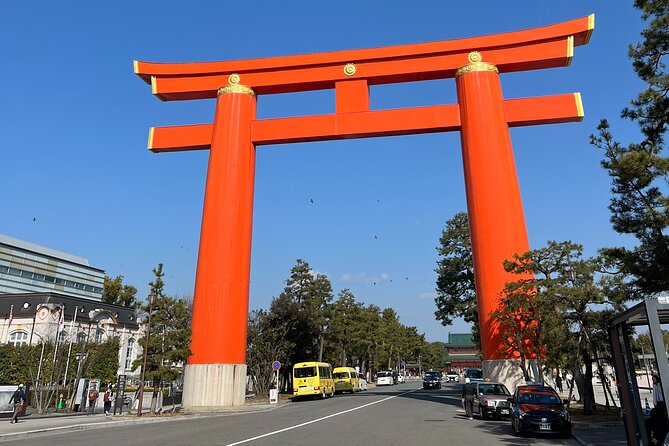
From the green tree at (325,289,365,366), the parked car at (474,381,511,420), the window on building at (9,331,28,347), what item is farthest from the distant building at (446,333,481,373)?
the parked car at (474,381,511,420)

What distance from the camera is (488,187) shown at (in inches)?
974

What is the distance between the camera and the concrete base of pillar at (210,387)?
77.0 feet

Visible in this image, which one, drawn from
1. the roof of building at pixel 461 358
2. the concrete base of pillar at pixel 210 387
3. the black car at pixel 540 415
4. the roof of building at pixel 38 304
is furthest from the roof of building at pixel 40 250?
the roof of building at pixel 461 358

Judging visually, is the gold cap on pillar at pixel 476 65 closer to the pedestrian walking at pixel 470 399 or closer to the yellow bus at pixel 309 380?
the pedestrian walking at pixel 470 399

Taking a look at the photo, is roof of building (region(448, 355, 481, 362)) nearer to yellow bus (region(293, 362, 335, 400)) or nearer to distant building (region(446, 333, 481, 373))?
distant building (region(446, 333, 481, 373))

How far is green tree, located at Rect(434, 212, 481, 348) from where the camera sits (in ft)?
136

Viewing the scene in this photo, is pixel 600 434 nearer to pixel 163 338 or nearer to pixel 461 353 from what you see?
pixel 163 338

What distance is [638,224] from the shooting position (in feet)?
38.8

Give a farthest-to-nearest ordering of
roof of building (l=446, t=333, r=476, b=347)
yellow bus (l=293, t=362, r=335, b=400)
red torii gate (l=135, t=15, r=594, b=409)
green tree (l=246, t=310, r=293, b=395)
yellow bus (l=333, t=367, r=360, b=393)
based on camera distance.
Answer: roof of building (l=446, t=333, r=476, b=347) < yellow bus (l=333, t=367, r=360, b=393) < green tree (l=246, t=310, r=293, b=395) < yellow bus (l=293, t=362, r=335, b=400) < red torii gate (l=135, t=15, r=594, b=409)

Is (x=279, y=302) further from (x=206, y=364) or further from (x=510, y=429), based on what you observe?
(x=510, y=429)

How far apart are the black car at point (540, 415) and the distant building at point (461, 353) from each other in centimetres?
9001

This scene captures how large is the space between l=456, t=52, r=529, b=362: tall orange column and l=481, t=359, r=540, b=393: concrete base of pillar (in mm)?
341

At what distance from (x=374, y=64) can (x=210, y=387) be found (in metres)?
19.8

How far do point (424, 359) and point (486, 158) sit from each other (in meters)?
95.2
